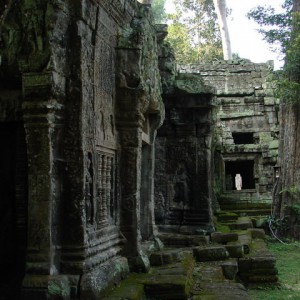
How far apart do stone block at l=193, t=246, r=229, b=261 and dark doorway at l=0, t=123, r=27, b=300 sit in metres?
3.38

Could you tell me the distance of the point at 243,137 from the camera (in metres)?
19.9

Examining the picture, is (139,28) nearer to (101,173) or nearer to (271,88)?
(101,173)

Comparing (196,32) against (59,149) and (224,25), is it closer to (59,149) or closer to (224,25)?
(224,25)

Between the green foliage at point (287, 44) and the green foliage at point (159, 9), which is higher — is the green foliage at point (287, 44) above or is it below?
below

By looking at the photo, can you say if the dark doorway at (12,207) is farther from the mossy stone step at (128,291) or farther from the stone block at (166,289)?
the stone block at (166,289)

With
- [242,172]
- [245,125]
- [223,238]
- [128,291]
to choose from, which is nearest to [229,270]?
[223,238]

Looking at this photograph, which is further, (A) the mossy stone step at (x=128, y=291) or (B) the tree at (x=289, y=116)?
(B) the tree at (x=289, y=116)

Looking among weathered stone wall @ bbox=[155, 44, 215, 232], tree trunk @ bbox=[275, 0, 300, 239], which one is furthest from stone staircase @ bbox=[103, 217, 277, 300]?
tree trunk @ bbox=[275, 0, 300, 239]

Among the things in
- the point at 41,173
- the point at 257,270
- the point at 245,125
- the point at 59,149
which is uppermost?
the point at 245,125

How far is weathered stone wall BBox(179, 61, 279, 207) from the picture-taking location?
17.6 metres

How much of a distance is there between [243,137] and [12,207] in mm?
15789

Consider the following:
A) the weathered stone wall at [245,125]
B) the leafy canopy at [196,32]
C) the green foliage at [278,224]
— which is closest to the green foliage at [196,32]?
the leafy canopy at [196,32]

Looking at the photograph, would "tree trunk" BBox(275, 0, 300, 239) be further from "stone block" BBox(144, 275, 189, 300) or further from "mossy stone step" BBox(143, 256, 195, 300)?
"stone block" BBox(144, 275, 189, 300)

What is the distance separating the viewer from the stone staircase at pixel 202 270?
5.07 meters
